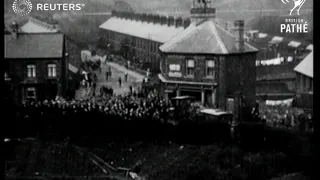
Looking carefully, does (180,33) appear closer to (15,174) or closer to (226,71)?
(226,71)

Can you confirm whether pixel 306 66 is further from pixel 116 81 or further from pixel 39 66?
pixel 39 66

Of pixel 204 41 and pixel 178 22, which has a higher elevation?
pixel 178 22

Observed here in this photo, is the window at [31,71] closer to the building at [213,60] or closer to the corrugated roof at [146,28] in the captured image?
the corrugated roof at [146,28]

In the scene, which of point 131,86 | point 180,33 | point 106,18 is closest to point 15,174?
point 131,86

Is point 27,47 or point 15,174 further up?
point 27,47

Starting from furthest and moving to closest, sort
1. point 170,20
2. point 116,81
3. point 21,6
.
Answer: point 116,81, point 170,20, point 21,6

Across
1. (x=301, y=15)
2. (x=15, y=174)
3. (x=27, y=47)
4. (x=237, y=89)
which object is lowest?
(x=15, y=174)

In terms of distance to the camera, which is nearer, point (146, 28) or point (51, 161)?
point (51, 161)

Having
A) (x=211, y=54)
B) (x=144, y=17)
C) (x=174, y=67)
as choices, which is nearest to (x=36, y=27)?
(x=144, y=17)
